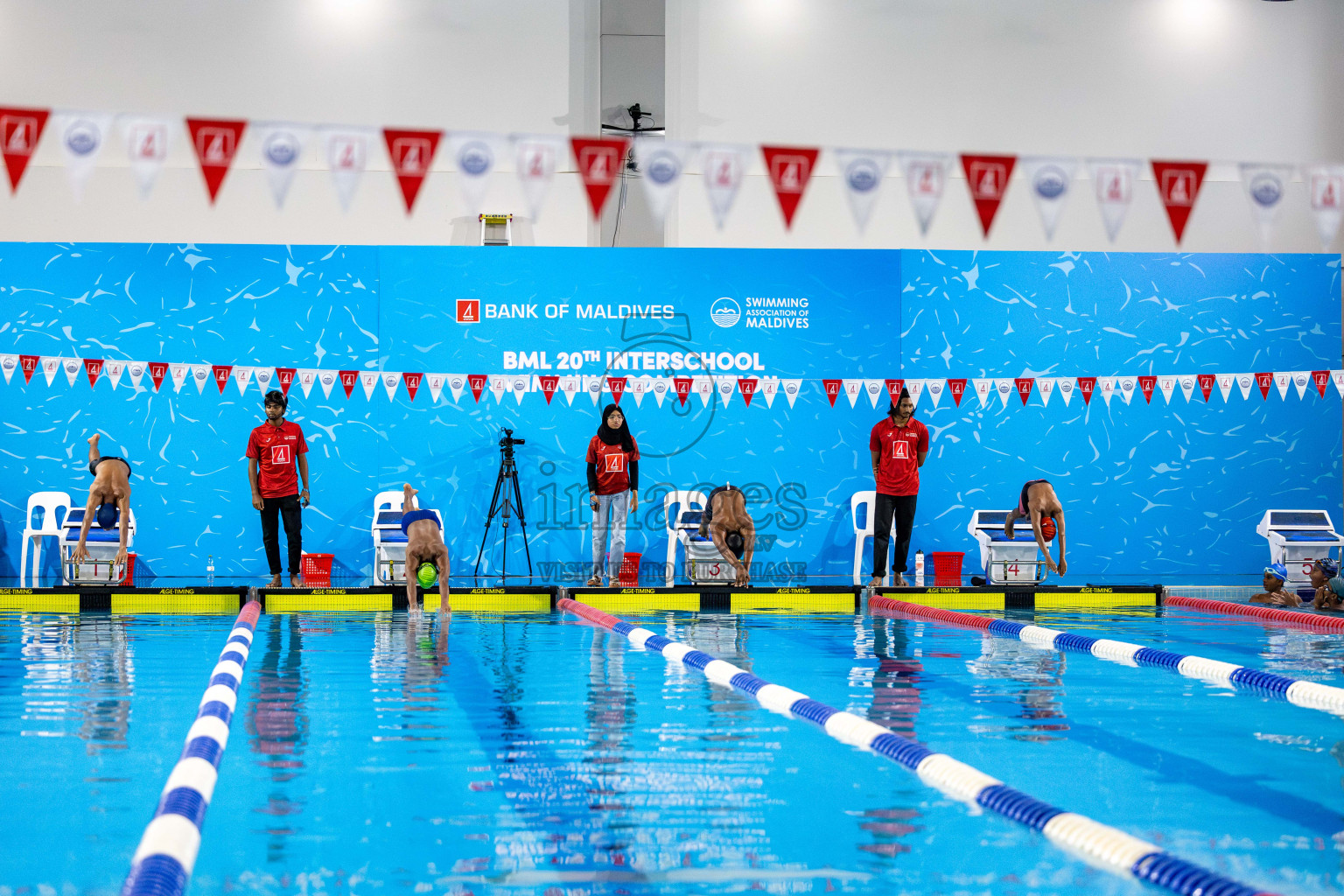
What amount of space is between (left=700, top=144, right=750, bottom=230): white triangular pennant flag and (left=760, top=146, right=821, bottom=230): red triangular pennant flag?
0.20 meters

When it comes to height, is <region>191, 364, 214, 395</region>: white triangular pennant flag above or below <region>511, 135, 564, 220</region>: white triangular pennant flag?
below

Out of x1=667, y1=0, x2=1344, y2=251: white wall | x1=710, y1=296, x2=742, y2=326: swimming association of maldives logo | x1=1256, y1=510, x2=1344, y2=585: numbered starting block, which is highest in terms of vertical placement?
x1=667, y1=0, x2=1344, y2=251: white wall

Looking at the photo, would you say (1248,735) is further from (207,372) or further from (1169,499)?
(207,372)

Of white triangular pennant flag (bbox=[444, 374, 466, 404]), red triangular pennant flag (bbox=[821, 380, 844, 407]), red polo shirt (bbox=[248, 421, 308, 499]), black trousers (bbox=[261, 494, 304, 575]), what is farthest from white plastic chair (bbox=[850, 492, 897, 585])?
red polo shirt (bbox=[248, 421, 308, 499])

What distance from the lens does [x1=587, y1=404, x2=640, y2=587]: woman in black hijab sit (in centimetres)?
991

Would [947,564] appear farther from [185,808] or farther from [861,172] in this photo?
[185,808]

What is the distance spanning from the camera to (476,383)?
12.3 meters

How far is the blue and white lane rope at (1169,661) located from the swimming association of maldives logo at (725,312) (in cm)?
466

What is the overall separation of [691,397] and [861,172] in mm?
4335

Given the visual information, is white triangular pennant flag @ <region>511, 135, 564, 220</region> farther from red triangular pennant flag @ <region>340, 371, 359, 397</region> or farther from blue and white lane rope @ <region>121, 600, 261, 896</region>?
red triangular pennant flag @ <region>340, 371, 359, 397</region>

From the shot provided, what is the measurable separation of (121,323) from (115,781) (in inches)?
374

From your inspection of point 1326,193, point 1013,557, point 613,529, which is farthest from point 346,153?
point 1326,193

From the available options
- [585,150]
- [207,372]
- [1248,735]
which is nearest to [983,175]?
[585,150]

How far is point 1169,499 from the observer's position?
12805 millimetres
